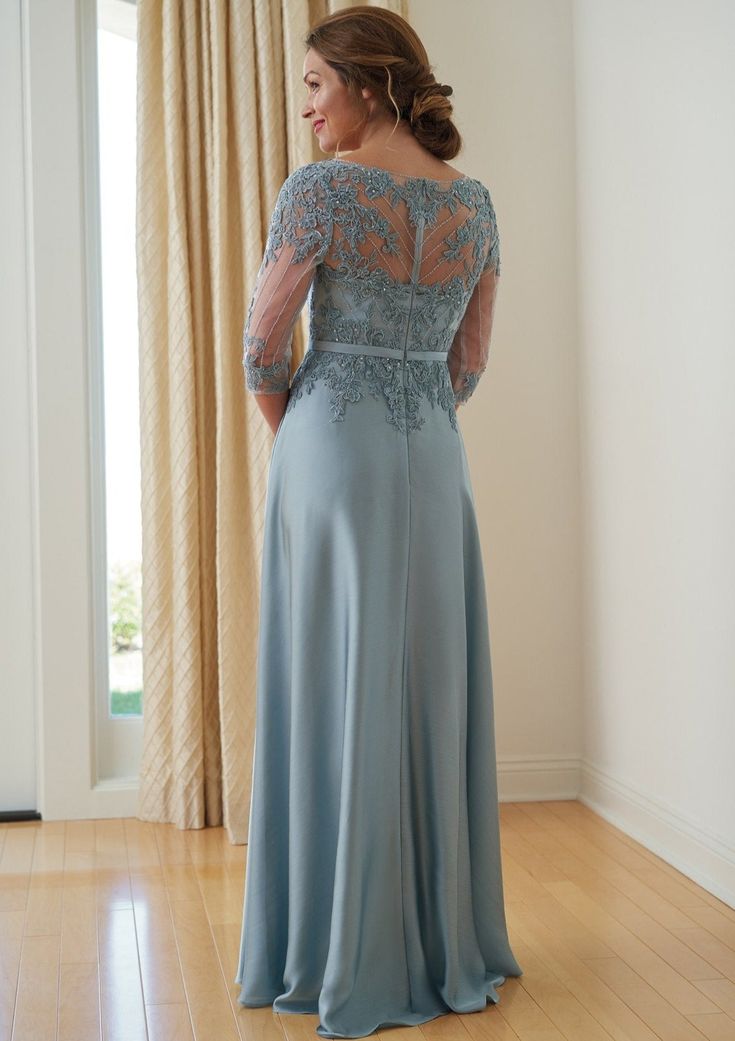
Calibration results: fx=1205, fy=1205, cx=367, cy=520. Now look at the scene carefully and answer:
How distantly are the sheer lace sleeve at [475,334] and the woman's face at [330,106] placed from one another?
1.16ft

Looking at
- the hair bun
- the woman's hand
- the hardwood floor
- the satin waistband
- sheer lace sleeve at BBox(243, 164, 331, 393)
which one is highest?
the hair bun

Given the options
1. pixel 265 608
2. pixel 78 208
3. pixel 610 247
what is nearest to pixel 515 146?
pixel 610 247

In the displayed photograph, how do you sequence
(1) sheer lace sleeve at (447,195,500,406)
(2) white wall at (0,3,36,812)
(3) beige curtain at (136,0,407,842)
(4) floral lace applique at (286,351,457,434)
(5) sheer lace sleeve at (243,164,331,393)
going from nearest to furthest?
(5) sheer lace sleeve at (243,164,331,393), (4) floral lace applique at (286,351,457,434), (1) sheer lace sleeve at (447,195,500,406), (3) beige curtain at (136,0,407,842), (2) white wall at (0,3,36,812)

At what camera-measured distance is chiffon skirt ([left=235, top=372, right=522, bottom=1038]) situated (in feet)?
7.22

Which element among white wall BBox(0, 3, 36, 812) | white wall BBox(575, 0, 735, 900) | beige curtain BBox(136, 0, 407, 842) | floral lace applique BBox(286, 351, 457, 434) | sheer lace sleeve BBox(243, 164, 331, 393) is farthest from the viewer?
white wall BBox(0, 3, 36, 812)

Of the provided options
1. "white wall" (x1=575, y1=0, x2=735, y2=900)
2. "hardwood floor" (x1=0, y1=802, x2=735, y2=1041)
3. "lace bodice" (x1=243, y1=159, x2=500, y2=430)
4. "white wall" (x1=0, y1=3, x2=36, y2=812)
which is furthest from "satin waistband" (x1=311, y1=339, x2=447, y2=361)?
"white wall" (x1=0, y1=3, x2=36, y2=812)

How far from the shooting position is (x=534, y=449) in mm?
3844

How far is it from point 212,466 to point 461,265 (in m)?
1.58

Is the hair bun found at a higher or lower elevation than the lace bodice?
higher

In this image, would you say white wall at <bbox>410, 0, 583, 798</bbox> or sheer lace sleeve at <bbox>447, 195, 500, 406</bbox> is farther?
white wall at <bbox>410, 0, 583, 798</bbox>

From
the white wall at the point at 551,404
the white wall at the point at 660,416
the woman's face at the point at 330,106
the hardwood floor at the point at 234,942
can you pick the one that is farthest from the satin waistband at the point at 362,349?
the hardwood floor at the point at 234,942

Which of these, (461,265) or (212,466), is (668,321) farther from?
(212,466)

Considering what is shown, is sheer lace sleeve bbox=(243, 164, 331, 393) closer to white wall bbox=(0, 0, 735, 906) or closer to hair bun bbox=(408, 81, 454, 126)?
hair bun bbox=(408, 81, 454, 126)

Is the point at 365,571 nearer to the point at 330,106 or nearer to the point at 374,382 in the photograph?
the point at 374,382
